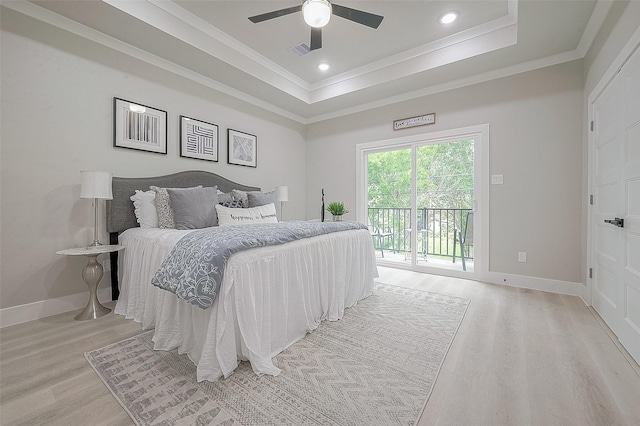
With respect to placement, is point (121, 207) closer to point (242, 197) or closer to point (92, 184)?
point (92, 184)

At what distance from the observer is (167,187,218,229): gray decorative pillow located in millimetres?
2723

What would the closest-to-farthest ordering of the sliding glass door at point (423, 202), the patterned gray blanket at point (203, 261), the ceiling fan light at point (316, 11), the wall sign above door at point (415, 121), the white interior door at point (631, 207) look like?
the patterned gray blanket at point (203, 261) < the white interior door at point (631, 207) < the ceiling fan light at point (316, 11) < the sliding glass door at point (423, 202) < the wall sign above door at point (415, 121)

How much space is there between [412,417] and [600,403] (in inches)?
38.5

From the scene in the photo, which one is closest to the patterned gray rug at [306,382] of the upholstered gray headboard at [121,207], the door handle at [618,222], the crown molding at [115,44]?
the upholstered gray headboard at [121,207]

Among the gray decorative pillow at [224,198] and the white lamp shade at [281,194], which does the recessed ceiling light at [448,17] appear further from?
the gray decorative pillow at [224,198]

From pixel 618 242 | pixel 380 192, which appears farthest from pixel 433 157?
pixel 618 242

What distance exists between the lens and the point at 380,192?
180 inches

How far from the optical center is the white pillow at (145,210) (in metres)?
2.73

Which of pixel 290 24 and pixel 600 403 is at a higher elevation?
pixel 290 24

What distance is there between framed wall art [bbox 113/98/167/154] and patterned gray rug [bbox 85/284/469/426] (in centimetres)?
205

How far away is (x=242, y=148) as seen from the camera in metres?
4.12

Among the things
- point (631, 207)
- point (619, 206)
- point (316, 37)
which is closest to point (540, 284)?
point (619, 206)

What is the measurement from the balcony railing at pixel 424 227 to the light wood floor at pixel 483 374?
5.37 ft

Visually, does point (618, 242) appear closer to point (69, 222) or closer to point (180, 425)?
point (180, 425)
